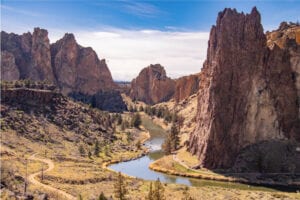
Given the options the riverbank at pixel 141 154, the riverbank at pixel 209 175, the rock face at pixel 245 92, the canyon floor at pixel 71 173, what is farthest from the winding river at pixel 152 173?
the rock face at pixel 245 92

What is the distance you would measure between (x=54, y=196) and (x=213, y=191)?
33.6m

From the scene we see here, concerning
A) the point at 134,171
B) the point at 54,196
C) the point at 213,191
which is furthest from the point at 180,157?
the point at 54,196

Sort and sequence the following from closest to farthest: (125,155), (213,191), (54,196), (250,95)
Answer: (54,196)
(213,191)
(250,95)
(125,155)

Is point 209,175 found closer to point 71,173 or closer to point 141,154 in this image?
point 141,154

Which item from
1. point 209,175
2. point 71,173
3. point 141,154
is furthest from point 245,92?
point 71,173

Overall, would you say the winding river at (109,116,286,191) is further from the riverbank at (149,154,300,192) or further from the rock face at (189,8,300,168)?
the rock face at (189,8,300,168)

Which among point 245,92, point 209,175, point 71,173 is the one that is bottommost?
point 209,175

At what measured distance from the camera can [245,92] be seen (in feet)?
401

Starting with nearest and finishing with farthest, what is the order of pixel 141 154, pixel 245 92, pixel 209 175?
pixel 209 175 → pixel 245 92 → pixel 141 154

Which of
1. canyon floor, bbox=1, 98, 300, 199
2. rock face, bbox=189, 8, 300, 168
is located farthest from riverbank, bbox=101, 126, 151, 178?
rock face, bbox=189, 8, 300, 168

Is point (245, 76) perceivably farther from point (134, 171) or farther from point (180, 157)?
point (134, 171)

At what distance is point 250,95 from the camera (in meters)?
123

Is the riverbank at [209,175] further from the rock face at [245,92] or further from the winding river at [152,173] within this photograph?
the rock face at [245,92]

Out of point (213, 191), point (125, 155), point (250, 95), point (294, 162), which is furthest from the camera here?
point (125, 155)
